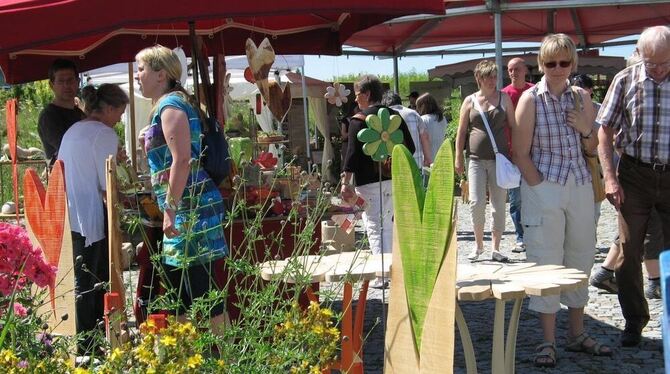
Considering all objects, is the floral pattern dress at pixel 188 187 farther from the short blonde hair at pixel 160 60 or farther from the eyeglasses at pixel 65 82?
the eyeglasses at pixel 65 82

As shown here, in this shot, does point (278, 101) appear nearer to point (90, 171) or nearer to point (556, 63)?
point (90, 171)

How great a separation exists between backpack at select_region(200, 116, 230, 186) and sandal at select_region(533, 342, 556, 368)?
70.8 inches

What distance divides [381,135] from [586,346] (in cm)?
180

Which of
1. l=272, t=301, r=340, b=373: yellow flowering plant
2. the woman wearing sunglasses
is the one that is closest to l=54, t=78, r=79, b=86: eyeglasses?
the woman wearing sunglasses

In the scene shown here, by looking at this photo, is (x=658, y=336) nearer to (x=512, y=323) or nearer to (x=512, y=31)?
(x=512, y=323)

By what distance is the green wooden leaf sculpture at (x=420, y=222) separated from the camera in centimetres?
330

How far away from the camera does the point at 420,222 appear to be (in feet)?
11.2

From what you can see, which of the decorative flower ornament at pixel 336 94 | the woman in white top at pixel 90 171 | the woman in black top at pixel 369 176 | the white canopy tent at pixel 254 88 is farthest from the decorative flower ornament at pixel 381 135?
the white canopy tent at pixel 254 88

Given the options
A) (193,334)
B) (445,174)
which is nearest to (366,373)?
(445,174)

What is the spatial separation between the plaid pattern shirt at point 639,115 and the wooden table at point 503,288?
44.5 inches

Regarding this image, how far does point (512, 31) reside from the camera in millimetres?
15438

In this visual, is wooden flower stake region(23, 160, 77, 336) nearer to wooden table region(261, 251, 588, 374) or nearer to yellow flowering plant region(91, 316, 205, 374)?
wooden table region(261, 251, 588, 374)

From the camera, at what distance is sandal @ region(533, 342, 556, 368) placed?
4793 mm

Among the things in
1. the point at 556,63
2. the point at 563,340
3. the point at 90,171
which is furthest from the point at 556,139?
the point at 90,171
